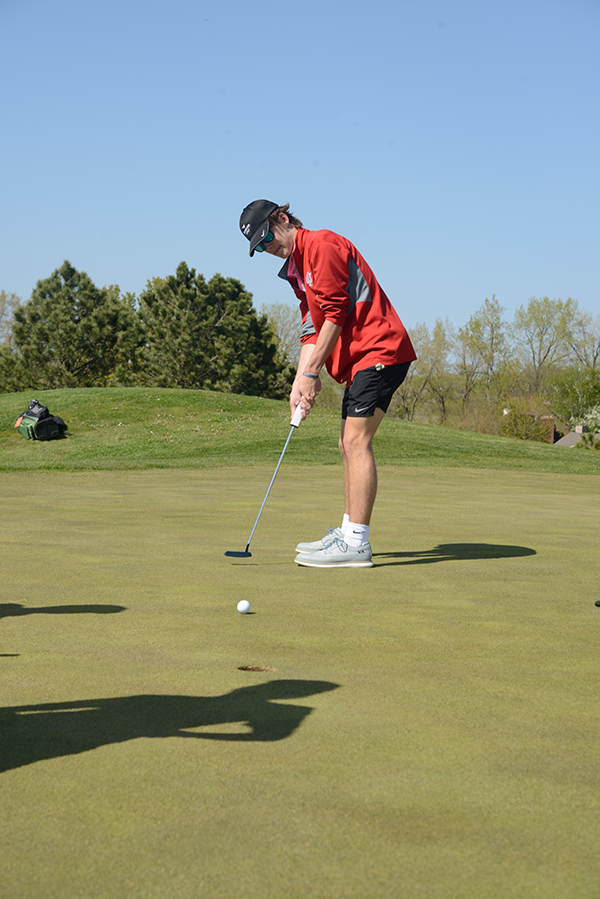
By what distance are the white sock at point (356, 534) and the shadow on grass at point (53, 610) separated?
1872 millimetres

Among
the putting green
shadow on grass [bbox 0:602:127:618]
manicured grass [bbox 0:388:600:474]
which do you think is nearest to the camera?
the putting green

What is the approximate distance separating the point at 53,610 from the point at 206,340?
48036mm

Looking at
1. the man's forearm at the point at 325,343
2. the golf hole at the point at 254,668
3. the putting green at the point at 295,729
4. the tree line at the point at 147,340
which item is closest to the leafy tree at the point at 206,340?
the tree line at the point at 147,340

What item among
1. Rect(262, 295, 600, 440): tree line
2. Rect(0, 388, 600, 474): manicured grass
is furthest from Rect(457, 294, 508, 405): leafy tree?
Rect(0, 388, 600, 474): manicured grass

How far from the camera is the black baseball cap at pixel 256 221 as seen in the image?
544 cm

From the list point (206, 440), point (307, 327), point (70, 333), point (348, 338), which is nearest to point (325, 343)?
point (348, 338)

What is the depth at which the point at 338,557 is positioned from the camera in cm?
511

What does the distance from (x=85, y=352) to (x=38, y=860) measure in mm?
49746

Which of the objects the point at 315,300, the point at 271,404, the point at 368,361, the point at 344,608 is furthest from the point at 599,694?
the point at 271,404

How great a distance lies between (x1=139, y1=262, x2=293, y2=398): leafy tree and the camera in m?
50.2

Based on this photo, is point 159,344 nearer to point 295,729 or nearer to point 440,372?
point 440,372

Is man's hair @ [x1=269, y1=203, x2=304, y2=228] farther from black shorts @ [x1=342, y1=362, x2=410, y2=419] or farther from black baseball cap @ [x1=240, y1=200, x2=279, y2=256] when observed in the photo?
black shorts @ [x1=342, y1=362, x2=410, y2=419]

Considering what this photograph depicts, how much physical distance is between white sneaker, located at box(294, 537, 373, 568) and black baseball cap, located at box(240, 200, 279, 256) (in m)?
1.95

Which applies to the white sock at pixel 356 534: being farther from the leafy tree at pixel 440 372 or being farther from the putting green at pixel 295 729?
the leafy tree at pixel 440 372
